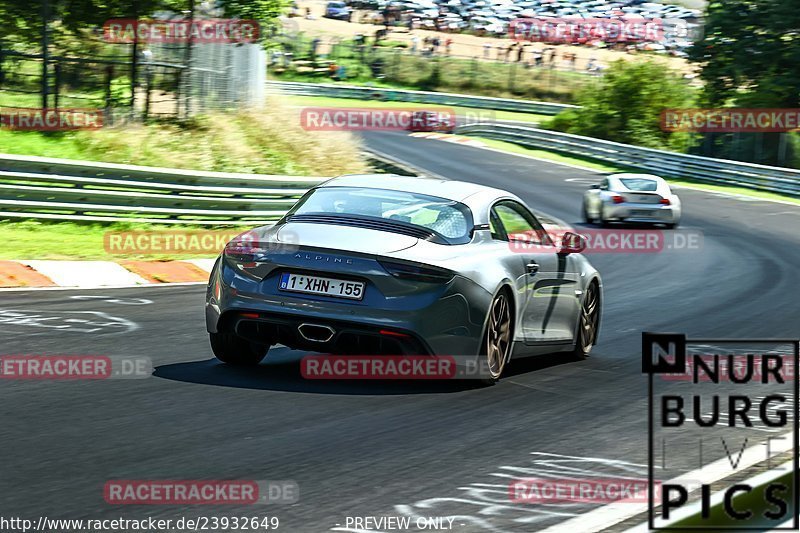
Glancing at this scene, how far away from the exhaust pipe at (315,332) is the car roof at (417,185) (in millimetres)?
1447

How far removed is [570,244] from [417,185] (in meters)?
1.44

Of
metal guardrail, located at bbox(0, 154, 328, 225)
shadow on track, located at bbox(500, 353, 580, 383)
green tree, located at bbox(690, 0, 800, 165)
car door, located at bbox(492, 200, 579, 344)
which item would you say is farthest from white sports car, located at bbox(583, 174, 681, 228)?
green tree, located at bbox(690, 0, 800, 165)

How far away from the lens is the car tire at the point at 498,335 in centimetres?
827

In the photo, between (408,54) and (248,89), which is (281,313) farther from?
(408,54)

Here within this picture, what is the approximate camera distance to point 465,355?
8.09m

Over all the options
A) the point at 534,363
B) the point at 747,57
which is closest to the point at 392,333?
the point at 534,363

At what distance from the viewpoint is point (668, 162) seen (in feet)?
140

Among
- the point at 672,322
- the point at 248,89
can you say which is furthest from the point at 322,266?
the point at 248,89

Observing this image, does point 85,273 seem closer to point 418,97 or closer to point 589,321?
point 589,321

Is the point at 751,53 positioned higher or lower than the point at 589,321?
higher

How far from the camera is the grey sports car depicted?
782cm

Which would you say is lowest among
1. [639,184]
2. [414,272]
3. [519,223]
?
[639,184]

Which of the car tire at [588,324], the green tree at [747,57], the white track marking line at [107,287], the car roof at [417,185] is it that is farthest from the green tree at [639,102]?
the car roof at [417,185]

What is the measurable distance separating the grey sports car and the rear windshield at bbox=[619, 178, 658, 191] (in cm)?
1760
